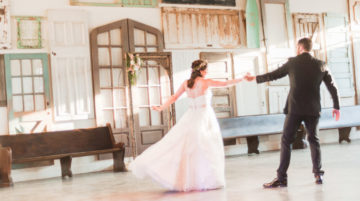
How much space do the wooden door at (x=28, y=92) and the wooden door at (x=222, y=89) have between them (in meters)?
3.26

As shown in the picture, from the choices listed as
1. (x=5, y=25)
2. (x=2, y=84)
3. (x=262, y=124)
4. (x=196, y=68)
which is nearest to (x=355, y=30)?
(x=262, y=124)

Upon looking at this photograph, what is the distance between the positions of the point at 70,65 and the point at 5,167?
84.1 inches

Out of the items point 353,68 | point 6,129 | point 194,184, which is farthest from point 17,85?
point 353,68

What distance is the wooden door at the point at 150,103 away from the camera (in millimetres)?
8523

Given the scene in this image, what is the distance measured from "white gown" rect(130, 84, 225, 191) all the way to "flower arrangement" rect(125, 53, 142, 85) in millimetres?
3204

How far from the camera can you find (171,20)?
29.4 feet

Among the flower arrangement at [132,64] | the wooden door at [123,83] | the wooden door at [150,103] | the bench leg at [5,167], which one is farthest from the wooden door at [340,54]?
the bench leg at [5,167]

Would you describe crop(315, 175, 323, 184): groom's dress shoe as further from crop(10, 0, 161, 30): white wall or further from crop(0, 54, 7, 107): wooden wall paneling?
crop(0, 54, 7, 107): wooden wall paneling

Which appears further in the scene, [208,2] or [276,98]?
[276,98]

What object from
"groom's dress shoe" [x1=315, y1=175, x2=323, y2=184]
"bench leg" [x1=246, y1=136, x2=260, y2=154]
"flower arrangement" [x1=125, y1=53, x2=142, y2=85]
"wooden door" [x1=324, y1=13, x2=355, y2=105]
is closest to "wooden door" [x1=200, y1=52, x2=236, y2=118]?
"bench leg" [x1=246, y1=136, x2=260, y2=154]

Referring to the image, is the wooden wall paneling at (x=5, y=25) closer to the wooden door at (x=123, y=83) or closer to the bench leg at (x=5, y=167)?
the wooden door at (x=123, y=83)

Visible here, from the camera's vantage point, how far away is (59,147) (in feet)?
25.0

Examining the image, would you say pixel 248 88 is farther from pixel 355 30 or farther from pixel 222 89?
pixel 355 30

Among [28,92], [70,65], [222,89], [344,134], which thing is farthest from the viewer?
[344,134]
